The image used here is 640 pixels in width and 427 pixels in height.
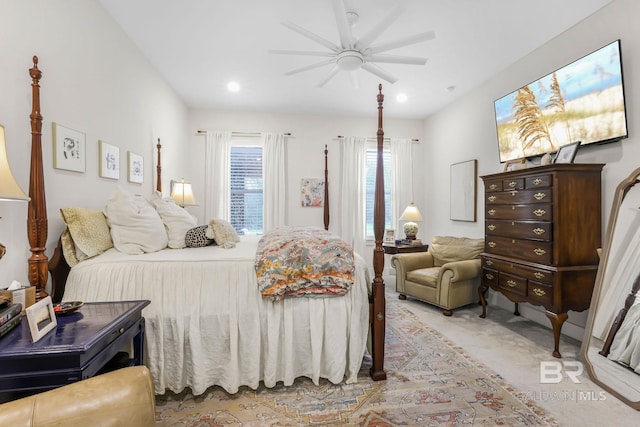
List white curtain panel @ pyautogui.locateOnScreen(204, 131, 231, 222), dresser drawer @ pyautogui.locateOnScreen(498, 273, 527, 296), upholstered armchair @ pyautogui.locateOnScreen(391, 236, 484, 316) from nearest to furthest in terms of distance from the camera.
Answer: dresser drawer @ pyautogui.locateOnScreen(498, 273, 527, 296) → upholstered armchair @ pyautogui.locateOnScreen(391, 236, 484, 316) → white curtain panel @ pyautogui.locateOnScreen(204, 131, 231, 222)

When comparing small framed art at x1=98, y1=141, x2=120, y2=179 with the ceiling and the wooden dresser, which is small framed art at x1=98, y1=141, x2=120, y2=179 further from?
the wooden dresser

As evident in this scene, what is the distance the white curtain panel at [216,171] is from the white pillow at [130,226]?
270cm

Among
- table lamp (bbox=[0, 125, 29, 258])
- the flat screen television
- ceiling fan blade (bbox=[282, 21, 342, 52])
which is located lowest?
table lamp (bbox=[0, 125, 29, 258])

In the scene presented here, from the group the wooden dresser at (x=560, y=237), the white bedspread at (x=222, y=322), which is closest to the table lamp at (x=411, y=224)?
the wooden dresser at (x=560, y=237)

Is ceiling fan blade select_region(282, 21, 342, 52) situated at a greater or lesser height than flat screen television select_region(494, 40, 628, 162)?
greater

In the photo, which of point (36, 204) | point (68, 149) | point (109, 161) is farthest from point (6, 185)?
point (109, 161)

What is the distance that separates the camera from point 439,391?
1.97m

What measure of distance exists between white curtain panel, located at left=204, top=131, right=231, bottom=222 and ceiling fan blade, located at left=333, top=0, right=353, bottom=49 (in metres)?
3.10

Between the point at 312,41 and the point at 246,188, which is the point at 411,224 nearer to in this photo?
the point at 246,188

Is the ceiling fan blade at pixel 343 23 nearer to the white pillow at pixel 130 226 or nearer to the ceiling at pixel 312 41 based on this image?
the ceiling at pixel 312 41

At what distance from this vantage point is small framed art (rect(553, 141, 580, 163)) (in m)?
2.58

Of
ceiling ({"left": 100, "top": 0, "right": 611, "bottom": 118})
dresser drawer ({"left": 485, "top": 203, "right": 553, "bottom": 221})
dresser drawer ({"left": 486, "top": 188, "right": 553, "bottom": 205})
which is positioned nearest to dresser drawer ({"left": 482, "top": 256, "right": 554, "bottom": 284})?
dresser drawer ({"left": 485, "top": 203, "right": 553, "bottom": 221})

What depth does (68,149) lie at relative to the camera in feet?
6.98

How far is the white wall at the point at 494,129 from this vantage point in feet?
7.68
